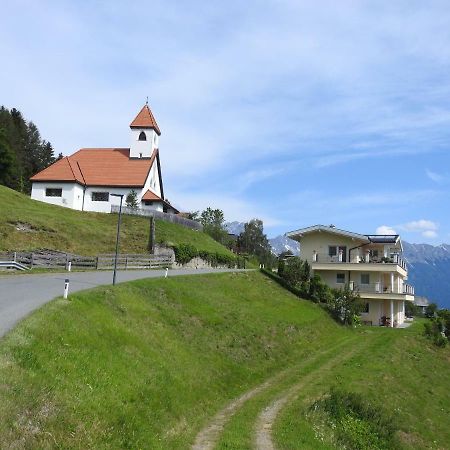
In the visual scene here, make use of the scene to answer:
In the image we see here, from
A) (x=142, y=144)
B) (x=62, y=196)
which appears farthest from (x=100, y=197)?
(x=142, y=144)

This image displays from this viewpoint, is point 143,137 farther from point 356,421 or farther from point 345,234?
point 356,421

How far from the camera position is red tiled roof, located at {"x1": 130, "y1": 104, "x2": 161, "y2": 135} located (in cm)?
7522

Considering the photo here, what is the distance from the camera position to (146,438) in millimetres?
11992

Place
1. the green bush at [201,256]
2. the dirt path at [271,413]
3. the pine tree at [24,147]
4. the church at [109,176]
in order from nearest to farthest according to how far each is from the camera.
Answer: the dirt path at [271,413]
the green bush at [201,256]
the church at [109,176]
the pine tree at [24,147]

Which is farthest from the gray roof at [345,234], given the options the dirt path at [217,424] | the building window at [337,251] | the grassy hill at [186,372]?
the dirt path at [217,424]

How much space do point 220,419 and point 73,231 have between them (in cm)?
3973

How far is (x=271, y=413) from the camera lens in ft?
54.0

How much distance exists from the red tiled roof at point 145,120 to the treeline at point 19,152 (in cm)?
2057

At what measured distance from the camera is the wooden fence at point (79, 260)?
34.7m

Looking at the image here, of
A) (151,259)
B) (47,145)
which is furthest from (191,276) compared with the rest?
(47,145)

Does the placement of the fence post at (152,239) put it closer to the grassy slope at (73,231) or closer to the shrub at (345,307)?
the grassy slope at (73,231)

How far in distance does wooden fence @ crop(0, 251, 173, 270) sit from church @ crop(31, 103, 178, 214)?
21.5 m

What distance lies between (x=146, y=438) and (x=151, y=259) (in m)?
32.7

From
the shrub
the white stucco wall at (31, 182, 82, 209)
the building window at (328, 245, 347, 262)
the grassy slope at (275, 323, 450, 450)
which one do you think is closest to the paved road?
the grassy slope at (275, 323, 450, 450)
